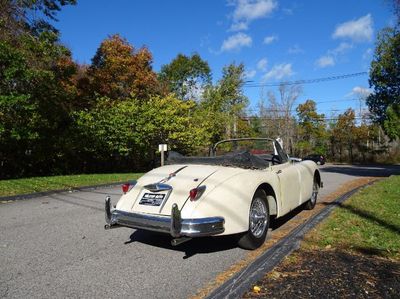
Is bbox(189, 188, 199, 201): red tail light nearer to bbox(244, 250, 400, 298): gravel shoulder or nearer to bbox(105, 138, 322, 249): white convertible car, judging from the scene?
bbox(105, 138, 322, 249): white convertible car

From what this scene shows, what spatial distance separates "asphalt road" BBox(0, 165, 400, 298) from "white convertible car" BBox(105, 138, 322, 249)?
399mm

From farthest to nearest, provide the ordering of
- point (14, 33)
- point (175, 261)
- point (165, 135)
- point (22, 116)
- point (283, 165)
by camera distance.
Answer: point (165, 135) < point (22, 116) < point (14, 33) < point (283, 165) < point (175, 261)

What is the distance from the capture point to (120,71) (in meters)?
29.3

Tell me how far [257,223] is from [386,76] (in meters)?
22.6

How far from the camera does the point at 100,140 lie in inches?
822

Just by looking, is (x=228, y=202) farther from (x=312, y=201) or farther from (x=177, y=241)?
(x=312, y=201)

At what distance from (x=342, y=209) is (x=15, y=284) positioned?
19.8 feet

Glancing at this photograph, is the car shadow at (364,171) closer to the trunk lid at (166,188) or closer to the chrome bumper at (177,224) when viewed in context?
the trunk lid at (166,188)

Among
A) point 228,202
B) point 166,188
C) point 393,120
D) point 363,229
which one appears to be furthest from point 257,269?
point 393,120

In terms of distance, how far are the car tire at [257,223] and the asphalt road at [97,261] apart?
202 mm

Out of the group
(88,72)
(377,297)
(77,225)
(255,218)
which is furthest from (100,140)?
(377,297)

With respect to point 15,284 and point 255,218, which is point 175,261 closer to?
point 255,218

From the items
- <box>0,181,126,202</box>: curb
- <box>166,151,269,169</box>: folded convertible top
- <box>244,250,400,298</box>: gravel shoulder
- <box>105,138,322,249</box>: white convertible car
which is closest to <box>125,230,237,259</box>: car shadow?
<box>105,138,322,249</box>: white convertible car

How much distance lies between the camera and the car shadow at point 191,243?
17.4ft
